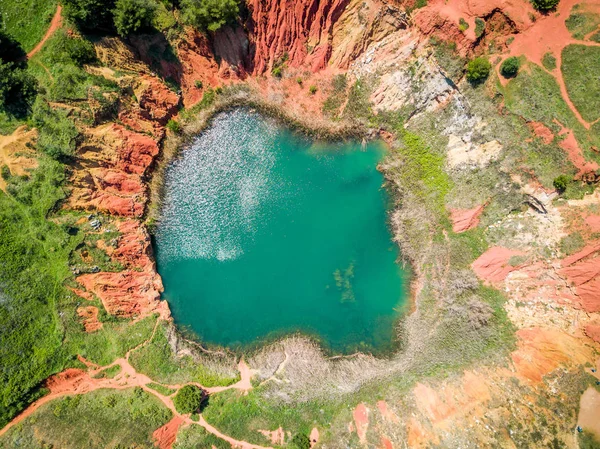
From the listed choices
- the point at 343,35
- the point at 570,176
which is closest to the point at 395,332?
the point at 570,176

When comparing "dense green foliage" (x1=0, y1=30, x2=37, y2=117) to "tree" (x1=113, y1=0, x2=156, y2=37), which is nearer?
"tree" (x1=113, y1=0, x2=156, y2=37)

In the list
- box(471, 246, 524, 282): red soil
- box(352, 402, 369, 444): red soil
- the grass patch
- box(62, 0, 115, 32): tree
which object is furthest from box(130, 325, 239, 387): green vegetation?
the grass patch

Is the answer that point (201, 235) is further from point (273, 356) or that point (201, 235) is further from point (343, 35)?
point (343, 35)

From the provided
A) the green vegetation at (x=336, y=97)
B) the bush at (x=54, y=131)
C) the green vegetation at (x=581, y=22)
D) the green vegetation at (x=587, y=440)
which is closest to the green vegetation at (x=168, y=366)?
the bush at (x=54, y=131)

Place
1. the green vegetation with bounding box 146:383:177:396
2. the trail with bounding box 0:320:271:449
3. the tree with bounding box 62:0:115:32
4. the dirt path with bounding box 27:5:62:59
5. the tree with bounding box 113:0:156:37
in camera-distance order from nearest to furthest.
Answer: the tree with bounding box 62:0:115:32, the tree with bounding box 113:0:156:37, the dirt path with bounding box 27:5:62:59, the trail with bounding box 0:320:271:449, the green vegetation with bounding box 146:383:177:396

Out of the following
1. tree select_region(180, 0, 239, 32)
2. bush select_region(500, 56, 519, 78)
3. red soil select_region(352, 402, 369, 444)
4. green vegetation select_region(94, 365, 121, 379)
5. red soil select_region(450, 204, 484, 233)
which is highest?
bush select_region(500, 56, 519, 78)

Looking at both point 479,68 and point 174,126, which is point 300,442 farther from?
point 479,68

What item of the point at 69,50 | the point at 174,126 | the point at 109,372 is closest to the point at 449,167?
the point at 174,126

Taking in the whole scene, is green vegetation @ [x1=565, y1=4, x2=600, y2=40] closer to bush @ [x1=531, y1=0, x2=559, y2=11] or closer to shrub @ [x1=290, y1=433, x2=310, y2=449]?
bush @ [x1=531, y1=0, x2=559, y2=11]
